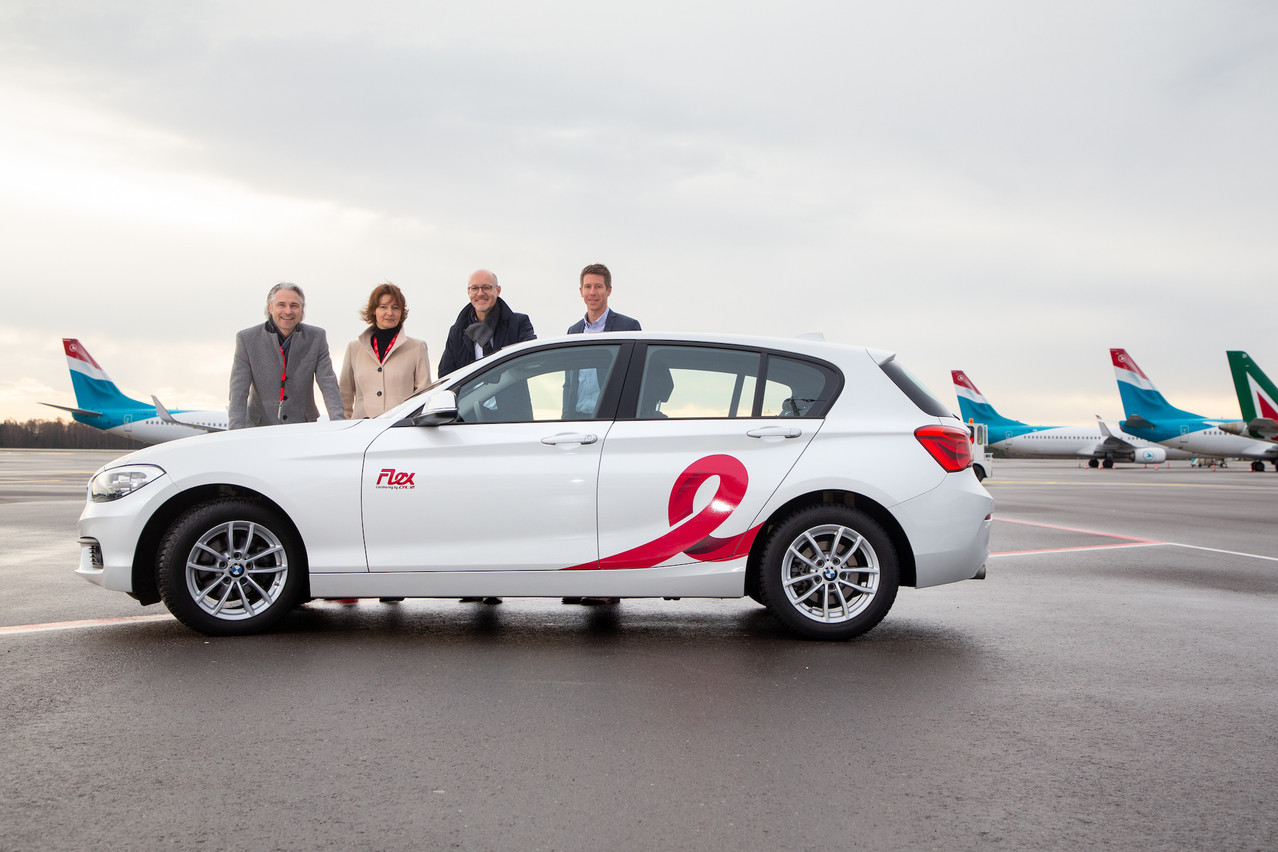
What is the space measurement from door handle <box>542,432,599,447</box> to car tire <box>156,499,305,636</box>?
1476mm

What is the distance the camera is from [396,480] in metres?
5.05

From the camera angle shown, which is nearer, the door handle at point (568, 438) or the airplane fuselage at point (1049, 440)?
the door handle at point (568, 438)

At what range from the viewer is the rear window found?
211 inches

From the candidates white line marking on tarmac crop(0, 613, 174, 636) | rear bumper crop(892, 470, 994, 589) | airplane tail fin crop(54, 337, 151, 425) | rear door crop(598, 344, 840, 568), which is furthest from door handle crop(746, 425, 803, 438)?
airplane tail fin crop(54, 337, 151, 425)

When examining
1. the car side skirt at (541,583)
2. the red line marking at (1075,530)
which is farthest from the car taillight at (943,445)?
the red line marking at (1075,530)

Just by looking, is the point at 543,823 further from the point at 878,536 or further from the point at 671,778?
the point at 878,536

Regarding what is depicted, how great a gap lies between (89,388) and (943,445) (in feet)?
182

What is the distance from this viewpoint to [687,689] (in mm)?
4141

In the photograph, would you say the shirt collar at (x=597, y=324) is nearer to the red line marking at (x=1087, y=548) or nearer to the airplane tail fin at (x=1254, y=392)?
the red line marking at (x=1087, y=548)

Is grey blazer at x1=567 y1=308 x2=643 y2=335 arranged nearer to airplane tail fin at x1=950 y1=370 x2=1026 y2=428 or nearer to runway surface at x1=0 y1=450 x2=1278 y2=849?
runway surface at x1=0 y1=450 x2=1278 y2=849

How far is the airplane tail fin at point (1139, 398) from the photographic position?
48188 millimetres

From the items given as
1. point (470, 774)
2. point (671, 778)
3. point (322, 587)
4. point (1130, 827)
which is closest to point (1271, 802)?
point (1130, 827)

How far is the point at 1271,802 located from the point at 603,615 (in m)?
3.90

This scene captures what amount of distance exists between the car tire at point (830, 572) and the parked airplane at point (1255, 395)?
146 ft
